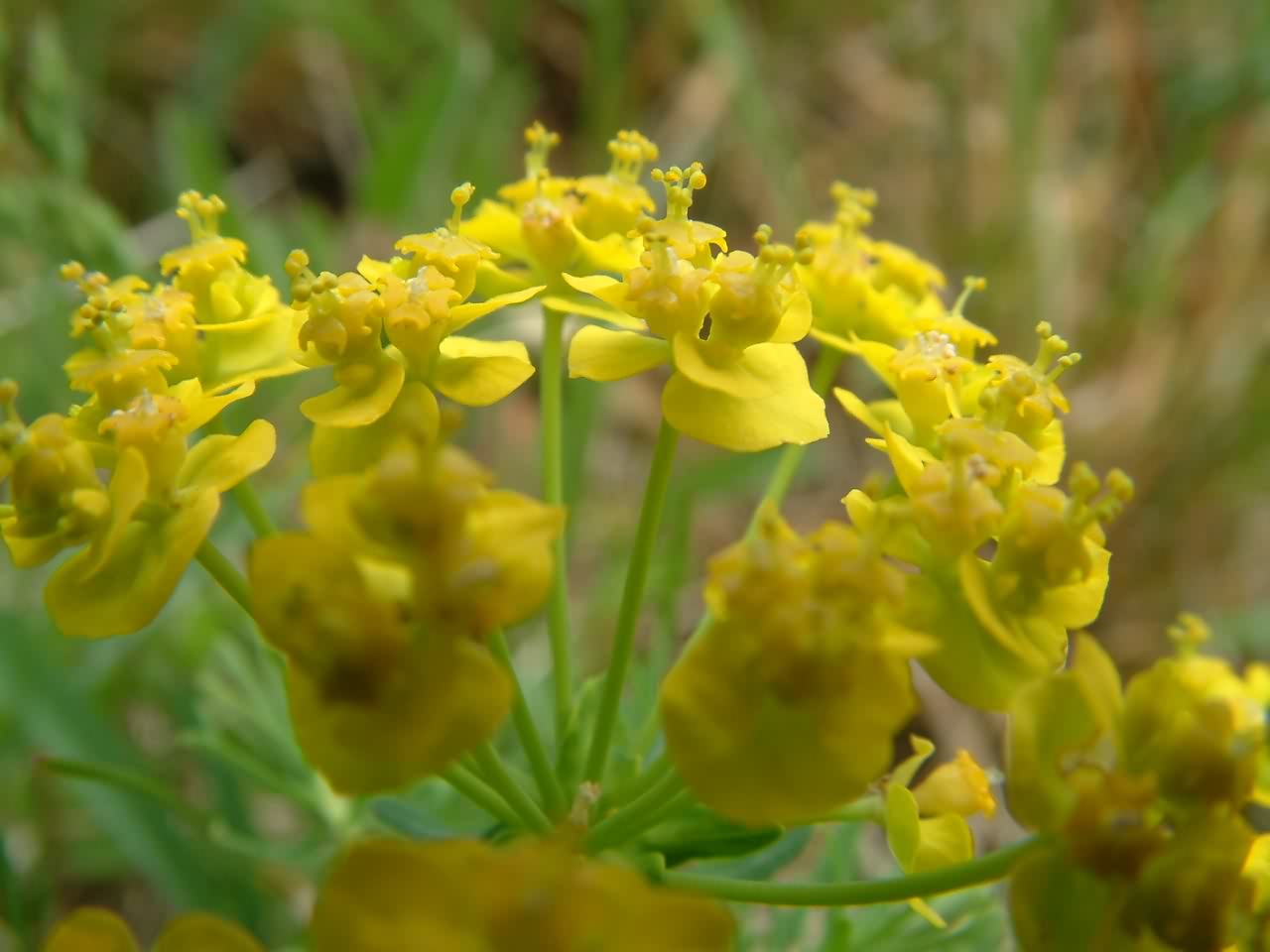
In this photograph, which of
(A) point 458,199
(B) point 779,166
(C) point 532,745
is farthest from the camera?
(B) point 779,166

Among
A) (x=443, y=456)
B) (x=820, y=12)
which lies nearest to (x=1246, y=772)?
(x=443, y=456)

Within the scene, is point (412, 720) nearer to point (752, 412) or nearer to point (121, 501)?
point (121, 501)

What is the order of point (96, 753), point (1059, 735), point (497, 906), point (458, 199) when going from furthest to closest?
1. point (96, 753)
2. point (458, 199)
3. point (1059, 735)
4. point (497, 906)

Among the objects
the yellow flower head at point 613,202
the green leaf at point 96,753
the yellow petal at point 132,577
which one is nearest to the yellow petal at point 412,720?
the yellow petal at point 132,577

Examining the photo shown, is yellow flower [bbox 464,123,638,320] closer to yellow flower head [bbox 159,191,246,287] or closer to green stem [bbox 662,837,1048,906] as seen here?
yellow flower head [bbox 159,191,246,287]

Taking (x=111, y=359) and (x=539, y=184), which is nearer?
(x=111, y=359)

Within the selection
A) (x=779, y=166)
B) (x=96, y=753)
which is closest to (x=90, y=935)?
(x=96, y=753)
